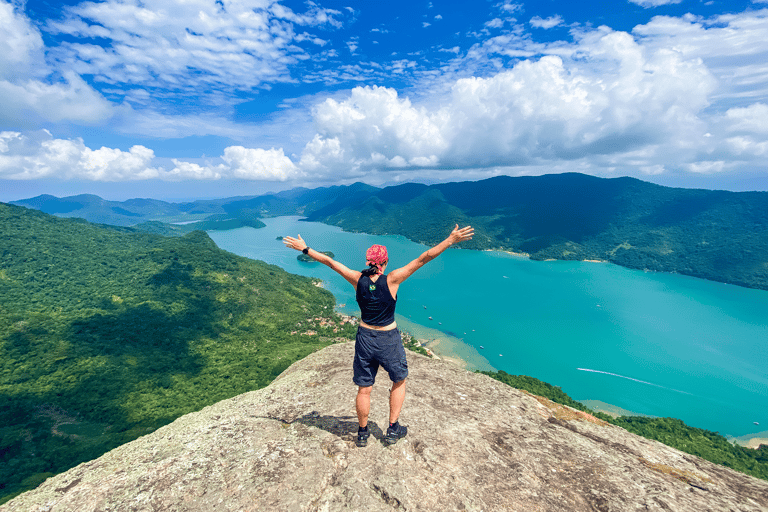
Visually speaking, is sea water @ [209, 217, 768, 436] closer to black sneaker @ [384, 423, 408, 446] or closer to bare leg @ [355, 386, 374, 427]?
black sneaker @ [384, 423, 408, 446]

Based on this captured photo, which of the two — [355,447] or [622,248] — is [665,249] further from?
[355,447]

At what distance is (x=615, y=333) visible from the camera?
80.6 m

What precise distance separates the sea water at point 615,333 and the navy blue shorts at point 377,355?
6313 centimetres

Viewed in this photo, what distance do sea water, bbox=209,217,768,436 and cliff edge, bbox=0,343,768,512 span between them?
60075 millimetres

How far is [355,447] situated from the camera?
559 centimetres

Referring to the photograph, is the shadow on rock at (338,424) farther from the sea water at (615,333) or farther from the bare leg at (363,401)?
the sea water at (615,333)

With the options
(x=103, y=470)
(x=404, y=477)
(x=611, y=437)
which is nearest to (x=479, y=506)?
Answer: (x=404, y=477)

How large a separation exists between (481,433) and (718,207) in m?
260

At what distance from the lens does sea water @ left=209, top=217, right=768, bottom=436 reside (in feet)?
185

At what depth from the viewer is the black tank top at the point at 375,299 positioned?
4723 mm

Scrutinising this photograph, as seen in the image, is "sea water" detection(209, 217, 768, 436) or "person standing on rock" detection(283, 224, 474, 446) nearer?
"person standing on rock" detection(283, 224, 474, 446)

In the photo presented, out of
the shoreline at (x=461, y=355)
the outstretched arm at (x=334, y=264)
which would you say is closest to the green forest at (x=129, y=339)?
the shoreline at (x=461, y=355)

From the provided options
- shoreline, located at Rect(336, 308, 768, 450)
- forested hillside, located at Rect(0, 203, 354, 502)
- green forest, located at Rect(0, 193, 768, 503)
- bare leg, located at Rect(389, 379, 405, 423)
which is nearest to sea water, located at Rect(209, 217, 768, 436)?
shoreline, located at Rect(336, 308, 768, 450)

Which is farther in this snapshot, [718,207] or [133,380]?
[718,207]
